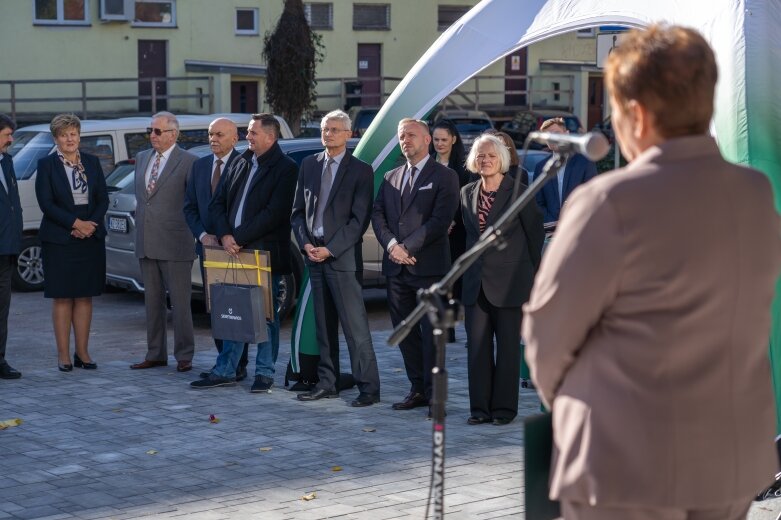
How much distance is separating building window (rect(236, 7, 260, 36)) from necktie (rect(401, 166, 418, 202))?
3147 cm

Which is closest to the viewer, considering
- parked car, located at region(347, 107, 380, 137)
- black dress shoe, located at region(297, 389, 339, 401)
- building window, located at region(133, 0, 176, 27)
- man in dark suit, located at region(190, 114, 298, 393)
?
black dress shoe, located at region(297, 389, 339, 401)

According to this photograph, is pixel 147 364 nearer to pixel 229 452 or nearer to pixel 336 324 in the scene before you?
pixel 336 324

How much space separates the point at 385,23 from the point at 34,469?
3629 centimetres

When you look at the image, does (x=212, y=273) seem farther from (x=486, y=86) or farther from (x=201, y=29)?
(x=486, y=86)

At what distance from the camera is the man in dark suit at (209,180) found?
32.9 feet

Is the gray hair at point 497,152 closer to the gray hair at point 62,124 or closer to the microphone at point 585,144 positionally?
the gray hair at point 62,124

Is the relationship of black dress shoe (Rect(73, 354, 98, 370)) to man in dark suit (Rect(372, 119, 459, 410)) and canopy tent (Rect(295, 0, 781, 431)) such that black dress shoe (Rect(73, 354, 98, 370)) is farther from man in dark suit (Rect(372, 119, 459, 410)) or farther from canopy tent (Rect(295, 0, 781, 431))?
canopy tent (Rect(295, 0, 781, 431))

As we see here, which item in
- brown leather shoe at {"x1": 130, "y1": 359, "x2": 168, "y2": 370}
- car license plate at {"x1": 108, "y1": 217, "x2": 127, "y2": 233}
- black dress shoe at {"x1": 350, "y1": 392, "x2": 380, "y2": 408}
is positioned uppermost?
car license plate at {"x1": 108, "y1": 217, "x2": 127, "y2": 233}

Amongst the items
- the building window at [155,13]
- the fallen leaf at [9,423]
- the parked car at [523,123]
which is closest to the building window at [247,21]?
the building window at [155,13]

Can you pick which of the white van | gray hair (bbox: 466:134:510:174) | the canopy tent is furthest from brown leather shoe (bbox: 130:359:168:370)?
the white van

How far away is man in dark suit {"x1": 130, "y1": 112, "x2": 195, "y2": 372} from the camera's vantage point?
10562 mm

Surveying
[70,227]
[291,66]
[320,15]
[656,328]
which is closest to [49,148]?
[70,227]

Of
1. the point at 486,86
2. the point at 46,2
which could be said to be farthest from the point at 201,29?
the point at 486,86

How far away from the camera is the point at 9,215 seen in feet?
34.4
